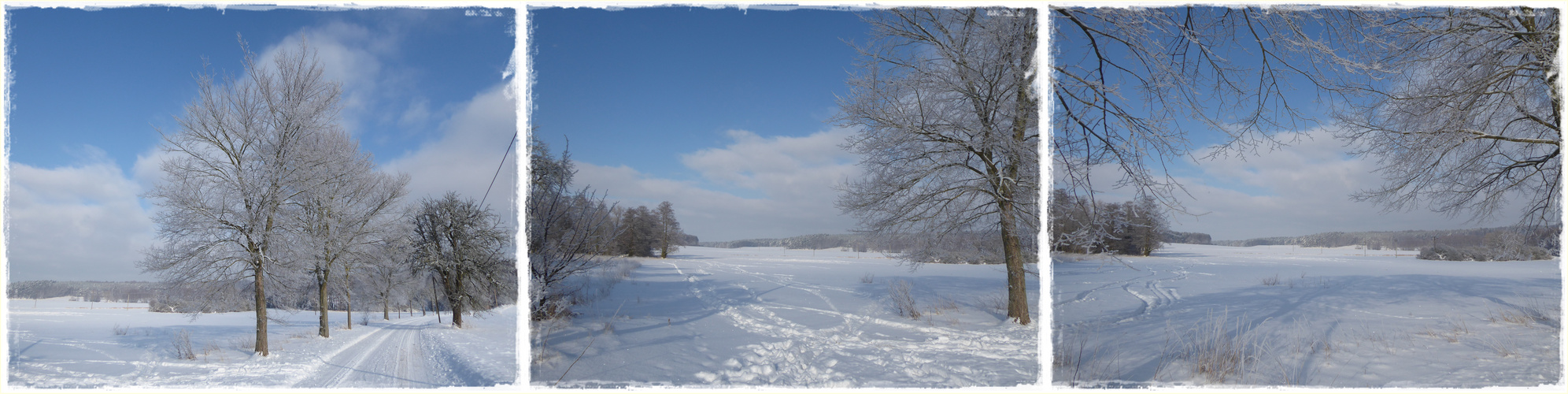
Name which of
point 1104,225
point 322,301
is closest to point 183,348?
point 322,301

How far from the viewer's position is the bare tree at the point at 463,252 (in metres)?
2.98

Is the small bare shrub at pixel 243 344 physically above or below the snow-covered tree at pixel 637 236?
below

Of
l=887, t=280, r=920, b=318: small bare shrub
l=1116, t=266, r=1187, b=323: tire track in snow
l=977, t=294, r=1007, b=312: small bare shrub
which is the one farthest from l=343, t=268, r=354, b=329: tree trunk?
l=1116, t=266, r=1187, b=323: tire track in snow

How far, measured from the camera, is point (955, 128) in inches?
130

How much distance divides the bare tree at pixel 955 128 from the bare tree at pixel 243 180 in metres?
5.58

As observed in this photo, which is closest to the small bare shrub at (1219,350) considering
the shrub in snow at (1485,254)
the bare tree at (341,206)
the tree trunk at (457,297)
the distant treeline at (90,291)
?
the shrub in snow at (1485,254)

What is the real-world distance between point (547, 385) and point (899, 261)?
224cm

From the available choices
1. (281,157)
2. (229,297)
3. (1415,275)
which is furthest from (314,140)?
(1415,275)

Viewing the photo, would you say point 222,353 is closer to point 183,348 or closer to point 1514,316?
point 183,348

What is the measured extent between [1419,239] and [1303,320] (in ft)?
3.40

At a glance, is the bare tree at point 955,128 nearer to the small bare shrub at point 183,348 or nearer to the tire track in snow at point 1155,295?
the tire track in snow at point 1155,295

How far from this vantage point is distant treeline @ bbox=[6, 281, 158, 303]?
3.06 metres

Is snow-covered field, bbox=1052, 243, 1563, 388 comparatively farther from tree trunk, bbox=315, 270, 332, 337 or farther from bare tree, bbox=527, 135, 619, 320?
tree trunk, bbox=315, 270, 332, 337

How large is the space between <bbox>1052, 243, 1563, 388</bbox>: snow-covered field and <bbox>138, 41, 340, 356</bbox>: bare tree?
7.05 m
